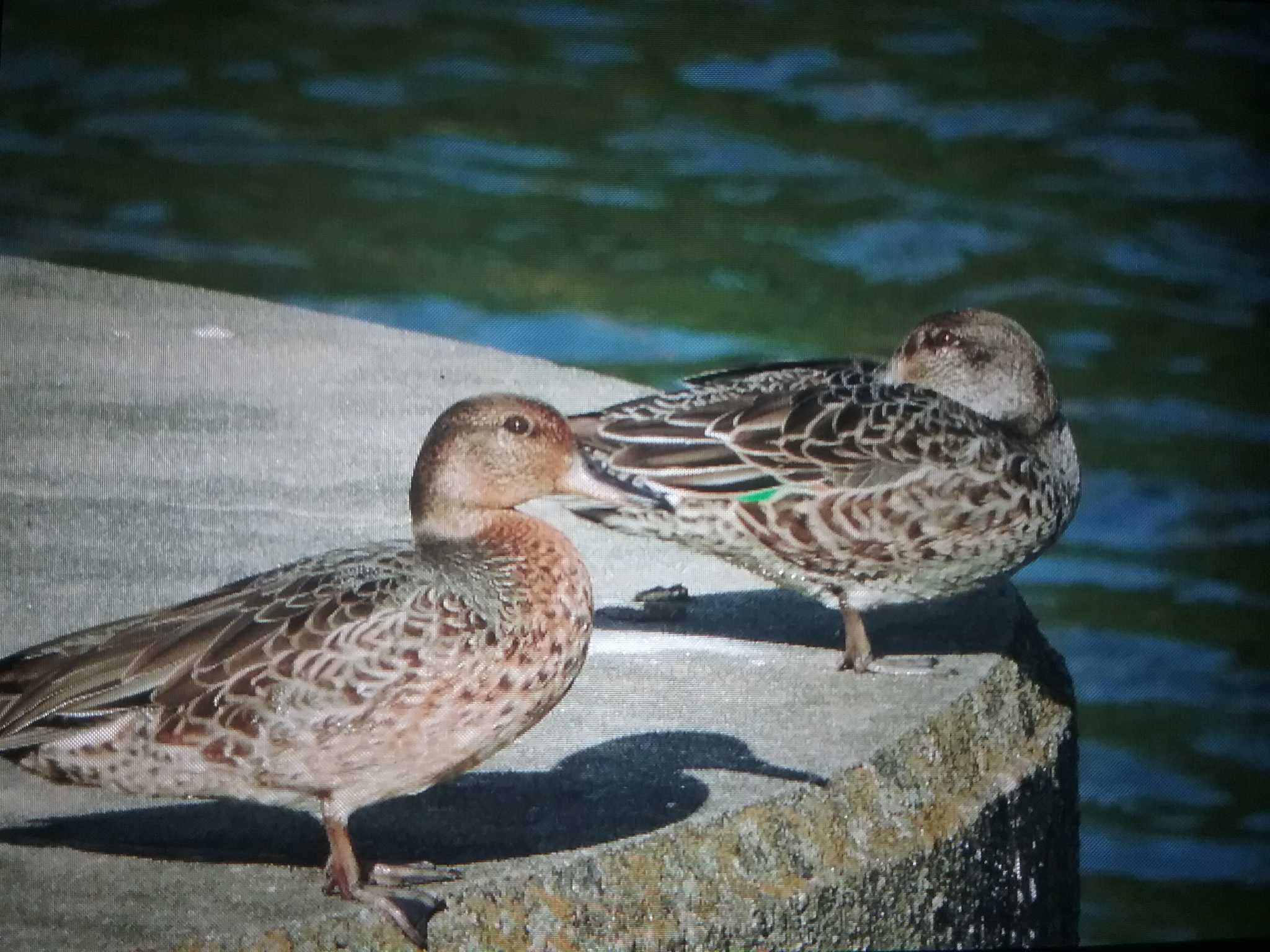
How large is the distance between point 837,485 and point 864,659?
1.70 feet

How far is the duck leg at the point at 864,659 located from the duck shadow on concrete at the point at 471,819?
410mm

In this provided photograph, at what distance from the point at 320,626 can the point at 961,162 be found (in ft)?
8.48

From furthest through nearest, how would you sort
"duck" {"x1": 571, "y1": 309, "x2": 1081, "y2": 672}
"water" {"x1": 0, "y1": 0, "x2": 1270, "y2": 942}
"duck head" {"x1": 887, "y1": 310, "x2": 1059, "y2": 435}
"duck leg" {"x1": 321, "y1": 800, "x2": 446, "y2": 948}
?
"duck head" {"x1": 887, "y1": 310, "x2": 1059, "y2": 435} < "water" {"x1": 0, "y1": 0, "x2": 1270, "y2": 942} < "duck" {"x1": 571, "y1": 309, "x2": 1081, "y2": 672} < "duck leg" {"x1": 321, "y1": 800, "x2": 446, "y2": 948}

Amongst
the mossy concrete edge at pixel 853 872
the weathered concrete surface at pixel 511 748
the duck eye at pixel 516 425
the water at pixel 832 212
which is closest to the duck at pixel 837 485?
the weathered concrete surface at pixel 511 748

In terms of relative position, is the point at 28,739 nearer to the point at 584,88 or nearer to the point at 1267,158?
the point at 584,88

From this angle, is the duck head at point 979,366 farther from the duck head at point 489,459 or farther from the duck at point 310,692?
the duck at point 310,692

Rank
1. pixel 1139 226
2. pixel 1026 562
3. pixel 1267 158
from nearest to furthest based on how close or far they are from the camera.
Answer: pixel 1026 562
pixel 1267 158
pixel 1139 226

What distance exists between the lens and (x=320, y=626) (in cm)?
300

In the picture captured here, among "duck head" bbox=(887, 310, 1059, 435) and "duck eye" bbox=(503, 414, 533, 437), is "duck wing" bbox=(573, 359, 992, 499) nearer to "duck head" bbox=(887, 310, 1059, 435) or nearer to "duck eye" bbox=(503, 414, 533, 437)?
"duck head" bbox=(887, 310, 1059, 435)

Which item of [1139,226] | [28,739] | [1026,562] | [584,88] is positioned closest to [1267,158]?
[1139,226]

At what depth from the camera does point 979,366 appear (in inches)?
176

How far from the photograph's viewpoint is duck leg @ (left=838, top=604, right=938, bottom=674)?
371 cm

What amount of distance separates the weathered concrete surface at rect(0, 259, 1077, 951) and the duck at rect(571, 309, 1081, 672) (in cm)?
12

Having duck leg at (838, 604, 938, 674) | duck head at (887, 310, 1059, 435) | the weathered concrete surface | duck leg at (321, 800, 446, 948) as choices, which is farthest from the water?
duck leg at (321, 800, 446, 948)
